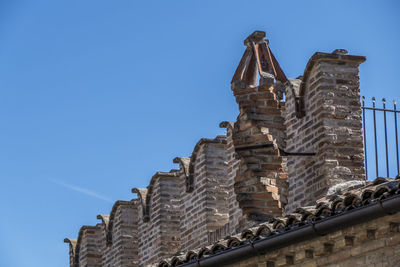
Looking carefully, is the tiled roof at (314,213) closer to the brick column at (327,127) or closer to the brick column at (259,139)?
the brick column at (259,139)

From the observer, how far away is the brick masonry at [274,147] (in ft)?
39.2

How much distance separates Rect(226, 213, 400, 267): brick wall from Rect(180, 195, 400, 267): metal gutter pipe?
0.09 m

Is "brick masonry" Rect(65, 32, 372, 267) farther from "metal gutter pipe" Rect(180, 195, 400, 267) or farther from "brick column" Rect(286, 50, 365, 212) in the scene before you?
"metal gutter pipe" Rect(180, 195, 400, 267)

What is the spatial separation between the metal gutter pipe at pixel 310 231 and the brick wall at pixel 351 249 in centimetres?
9

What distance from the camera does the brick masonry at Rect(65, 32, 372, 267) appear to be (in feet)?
39.2

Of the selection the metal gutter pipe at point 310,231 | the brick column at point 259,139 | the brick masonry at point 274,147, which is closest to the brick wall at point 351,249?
the metal gutter pipe at point 310,231

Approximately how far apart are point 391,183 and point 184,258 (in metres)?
3.07

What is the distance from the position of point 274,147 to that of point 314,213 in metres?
3.13

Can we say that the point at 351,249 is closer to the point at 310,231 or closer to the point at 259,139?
the point at 310,231

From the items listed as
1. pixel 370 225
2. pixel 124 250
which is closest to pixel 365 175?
pixel 370 225

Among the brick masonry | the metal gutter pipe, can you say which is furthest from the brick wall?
the brick masonry

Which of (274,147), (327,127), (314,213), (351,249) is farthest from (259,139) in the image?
(351,249)

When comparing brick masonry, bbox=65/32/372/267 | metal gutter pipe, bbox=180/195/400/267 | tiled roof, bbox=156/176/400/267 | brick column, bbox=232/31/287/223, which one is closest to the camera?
metal gutter pipe, bbox=180/195/400/267

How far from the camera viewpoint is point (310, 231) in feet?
29.9
